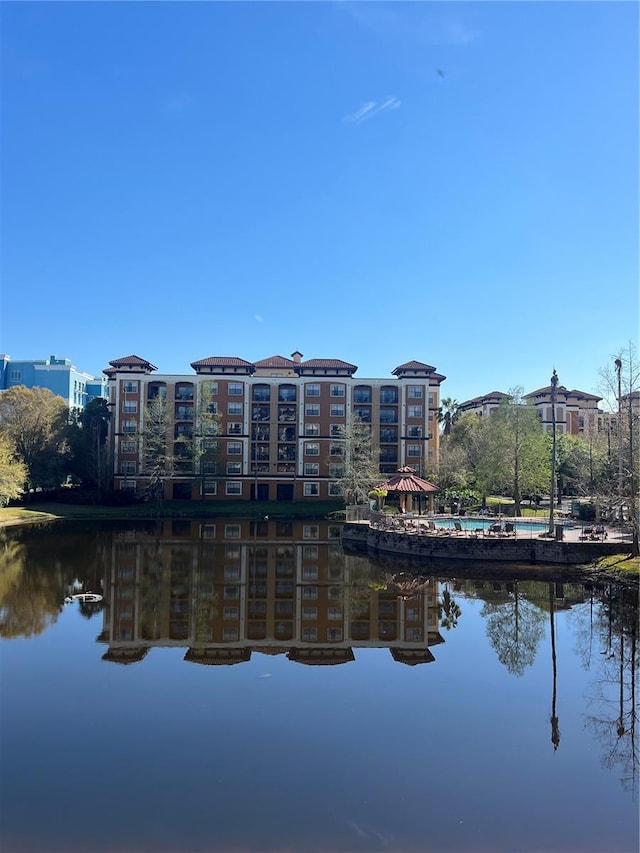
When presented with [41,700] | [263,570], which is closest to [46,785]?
[41,700]

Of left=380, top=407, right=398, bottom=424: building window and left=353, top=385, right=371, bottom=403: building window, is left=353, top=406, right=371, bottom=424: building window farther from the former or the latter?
left=380, top=407, right=398, bottom=424: building window

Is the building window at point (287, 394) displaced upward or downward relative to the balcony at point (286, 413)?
upward

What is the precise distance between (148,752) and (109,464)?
2092 inches

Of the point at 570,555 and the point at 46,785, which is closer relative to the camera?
the point at 46,785

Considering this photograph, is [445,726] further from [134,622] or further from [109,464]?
[109,464]

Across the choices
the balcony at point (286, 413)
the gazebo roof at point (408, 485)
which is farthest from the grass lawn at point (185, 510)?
the gazebo roof at point (408, 485)

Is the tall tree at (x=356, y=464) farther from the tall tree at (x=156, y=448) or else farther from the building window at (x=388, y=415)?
the tall tree at (x=156, y=448)

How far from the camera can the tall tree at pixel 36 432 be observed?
5859cm

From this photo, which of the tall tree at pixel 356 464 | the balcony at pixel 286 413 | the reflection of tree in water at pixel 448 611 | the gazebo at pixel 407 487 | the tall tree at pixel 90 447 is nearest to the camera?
the reflection of tree in water at pixel 448 611

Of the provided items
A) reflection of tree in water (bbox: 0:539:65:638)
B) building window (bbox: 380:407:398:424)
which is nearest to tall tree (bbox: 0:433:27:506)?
reflection of tree in water (bbox: 0:539:65:638)

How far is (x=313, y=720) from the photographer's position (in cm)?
1137

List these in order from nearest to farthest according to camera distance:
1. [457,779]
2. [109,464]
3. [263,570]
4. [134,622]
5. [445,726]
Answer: [457,779] < [445,726] < [134,622] < [263,570] < [109,464]

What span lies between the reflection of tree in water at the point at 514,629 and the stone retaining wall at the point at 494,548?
21.2 feet

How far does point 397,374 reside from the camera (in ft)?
211
